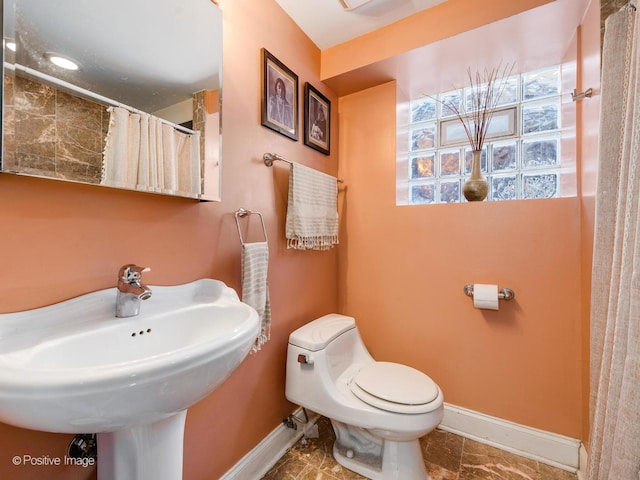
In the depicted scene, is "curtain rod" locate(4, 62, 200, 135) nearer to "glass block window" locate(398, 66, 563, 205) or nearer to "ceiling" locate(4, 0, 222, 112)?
"ceiling" locate(4, 0, 222, 112)

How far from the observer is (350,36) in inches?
62.6

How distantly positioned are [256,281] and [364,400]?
26.7 inches

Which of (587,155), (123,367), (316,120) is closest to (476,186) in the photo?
(587,155)

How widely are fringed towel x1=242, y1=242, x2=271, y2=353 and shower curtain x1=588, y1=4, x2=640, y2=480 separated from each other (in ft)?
3.31

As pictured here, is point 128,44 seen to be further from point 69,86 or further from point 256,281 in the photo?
point 256,281

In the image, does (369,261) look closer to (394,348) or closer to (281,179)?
(394,348)

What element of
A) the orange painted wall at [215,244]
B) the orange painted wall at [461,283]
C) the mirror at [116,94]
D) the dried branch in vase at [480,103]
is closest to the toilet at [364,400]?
the orange painted wall at [215,244]

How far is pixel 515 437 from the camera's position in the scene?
1400 millimetres

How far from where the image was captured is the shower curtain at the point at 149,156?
780 mm

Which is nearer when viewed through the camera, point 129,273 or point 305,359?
point 129,273

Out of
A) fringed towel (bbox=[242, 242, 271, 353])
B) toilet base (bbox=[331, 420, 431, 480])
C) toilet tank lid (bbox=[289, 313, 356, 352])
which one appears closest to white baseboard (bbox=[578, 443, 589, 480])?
toilet base (bbox=[331, 420, 431, 480])

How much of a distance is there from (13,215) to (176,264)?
410mm

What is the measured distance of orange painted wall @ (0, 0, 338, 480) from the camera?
25.9 inches

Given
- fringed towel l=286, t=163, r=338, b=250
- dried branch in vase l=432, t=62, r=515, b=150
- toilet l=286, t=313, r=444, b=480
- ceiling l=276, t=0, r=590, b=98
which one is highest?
ceiling l=276, t=0, r=590, b=98
